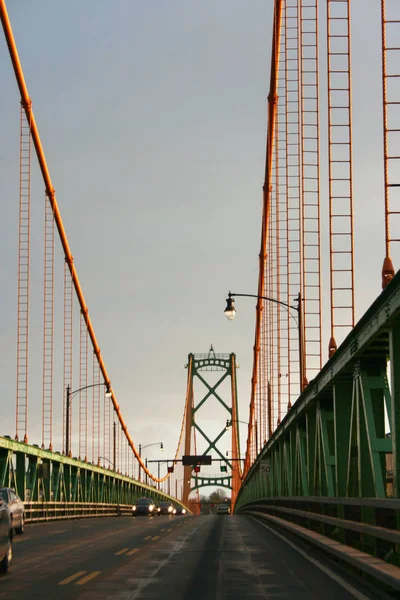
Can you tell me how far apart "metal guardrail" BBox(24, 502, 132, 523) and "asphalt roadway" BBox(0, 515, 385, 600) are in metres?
16.4

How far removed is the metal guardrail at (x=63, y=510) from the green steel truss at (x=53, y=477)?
371mm

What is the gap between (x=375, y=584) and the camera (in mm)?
12641

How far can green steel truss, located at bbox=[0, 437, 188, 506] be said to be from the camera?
36.7 meters

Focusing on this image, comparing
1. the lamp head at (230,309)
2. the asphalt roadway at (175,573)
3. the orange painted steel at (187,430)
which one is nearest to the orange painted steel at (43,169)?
the lamp head at (230,309)

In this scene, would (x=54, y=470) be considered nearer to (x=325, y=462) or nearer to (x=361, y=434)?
(x=325, y=462)

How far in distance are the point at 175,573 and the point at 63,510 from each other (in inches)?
1320

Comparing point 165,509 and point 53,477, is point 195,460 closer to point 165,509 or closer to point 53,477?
point 165,509

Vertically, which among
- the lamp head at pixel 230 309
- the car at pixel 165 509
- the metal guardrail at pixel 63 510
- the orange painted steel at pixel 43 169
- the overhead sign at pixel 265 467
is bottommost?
the car at pixel 165 509

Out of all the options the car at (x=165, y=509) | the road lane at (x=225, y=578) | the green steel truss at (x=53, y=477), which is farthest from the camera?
the car at (x=165, y=509)

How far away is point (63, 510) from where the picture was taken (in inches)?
1884

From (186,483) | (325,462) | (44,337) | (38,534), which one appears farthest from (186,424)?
(325,462)

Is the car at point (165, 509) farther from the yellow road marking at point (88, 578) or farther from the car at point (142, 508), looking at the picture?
the yellow road marking at point (88, 578)

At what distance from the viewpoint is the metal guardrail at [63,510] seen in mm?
39906

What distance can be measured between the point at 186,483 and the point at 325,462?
418ft
